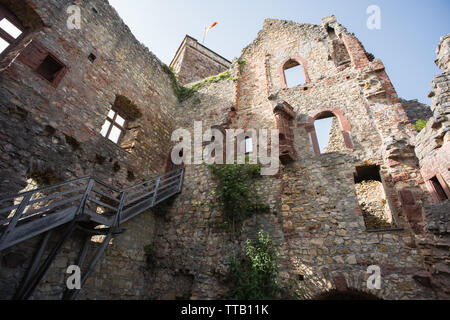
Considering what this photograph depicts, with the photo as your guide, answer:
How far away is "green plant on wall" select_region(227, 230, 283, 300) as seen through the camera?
5.02 metres

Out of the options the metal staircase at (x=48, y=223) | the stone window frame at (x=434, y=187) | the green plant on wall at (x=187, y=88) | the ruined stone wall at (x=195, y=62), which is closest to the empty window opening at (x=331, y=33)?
the green plant on wall at (x=187, y=88)

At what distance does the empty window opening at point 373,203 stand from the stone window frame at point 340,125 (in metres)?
1.06

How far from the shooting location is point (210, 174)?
786 centimetres

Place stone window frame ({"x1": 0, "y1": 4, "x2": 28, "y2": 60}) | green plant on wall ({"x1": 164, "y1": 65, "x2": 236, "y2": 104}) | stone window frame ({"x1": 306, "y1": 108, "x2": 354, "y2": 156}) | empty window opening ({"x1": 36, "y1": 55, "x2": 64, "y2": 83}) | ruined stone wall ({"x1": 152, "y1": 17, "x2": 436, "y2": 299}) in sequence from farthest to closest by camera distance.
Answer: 1. green plant on wall ({"x1": 164, "y1": 65, "x2": 236, "y2": 104})
2. stone window frame ({"x1": 306, "y1": 108, "x2": 354, "y2": 156})
3. empty window opening ({"x1": 36, "y1": 55, "x2": 64, "y2": 83})
4. stone window frame ({"x1": 0, "y1": 4, "x2": 28, "y2": 60})
5. ruined stone wall ({"x1": 152, "y1": 17, "x2": 436, "y2": 299})

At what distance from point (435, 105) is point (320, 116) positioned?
3243 mm

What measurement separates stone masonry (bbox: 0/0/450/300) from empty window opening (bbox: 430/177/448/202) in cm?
7

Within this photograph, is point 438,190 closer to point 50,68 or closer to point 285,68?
point 285,68

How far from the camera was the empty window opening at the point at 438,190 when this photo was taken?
449 cm

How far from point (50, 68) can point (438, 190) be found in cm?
998

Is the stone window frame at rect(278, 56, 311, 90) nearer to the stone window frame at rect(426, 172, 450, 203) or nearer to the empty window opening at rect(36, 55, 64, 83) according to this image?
the stone window frame at rect(426, 172, 450, 203)

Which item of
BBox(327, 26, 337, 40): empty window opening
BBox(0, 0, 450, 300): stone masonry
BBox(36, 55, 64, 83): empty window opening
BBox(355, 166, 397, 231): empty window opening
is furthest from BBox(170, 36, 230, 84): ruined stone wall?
BBox(355, 166, 397, 231): empty window opening

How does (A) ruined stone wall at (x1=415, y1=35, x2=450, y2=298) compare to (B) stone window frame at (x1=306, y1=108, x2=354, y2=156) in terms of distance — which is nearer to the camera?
(A) ruined stone wall at (x1=415, y1=35, x2=450, y2=298)

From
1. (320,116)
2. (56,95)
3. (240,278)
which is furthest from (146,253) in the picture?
(320,116)

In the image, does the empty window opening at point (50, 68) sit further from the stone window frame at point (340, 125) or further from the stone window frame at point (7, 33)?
the stone window frame at point (340, 125)
